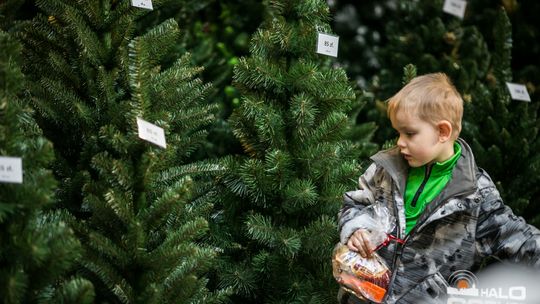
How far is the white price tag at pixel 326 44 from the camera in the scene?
2.17 m

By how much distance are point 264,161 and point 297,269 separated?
1.13ft

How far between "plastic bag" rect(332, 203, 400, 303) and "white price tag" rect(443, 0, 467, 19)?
5.82 ft

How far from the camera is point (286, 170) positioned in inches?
81.5

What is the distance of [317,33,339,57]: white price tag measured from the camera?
2.17 metres

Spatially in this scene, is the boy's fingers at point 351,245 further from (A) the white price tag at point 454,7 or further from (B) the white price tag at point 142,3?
(A) the white price tag at point 454,7

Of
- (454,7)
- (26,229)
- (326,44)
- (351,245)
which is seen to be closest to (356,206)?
(351,245)

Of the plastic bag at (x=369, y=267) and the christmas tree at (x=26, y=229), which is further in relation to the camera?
the plastic bag at (x=369, y=267)

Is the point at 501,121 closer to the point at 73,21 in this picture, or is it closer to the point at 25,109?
the point at 73,21

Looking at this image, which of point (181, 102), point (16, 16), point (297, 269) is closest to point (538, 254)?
point (297, 269)

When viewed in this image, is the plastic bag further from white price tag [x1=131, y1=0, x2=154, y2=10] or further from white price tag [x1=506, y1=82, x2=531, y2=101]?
white price tag [x1=506, y1=82, x2=531, y2=101]

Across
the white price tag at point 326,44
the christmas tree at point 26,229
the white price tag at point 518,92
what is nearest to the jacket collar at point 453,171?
the white price tag at point 326,44

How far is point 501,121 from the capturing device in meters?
2.84

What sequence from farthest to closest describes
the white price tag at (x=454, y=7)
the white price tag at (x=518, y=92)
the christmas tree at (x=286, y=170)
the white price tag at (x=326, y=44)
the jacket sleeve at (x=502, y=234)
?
the white price tag at (x=454, y=7), the white price tag at (x=518, y=92), the white price tag at (x=326, y=44), the christmas tree at (x=286, y=170), the jacket sleeve at (x=502, y=234)

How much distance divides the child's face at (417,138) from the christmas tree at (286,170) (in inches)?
12.2
